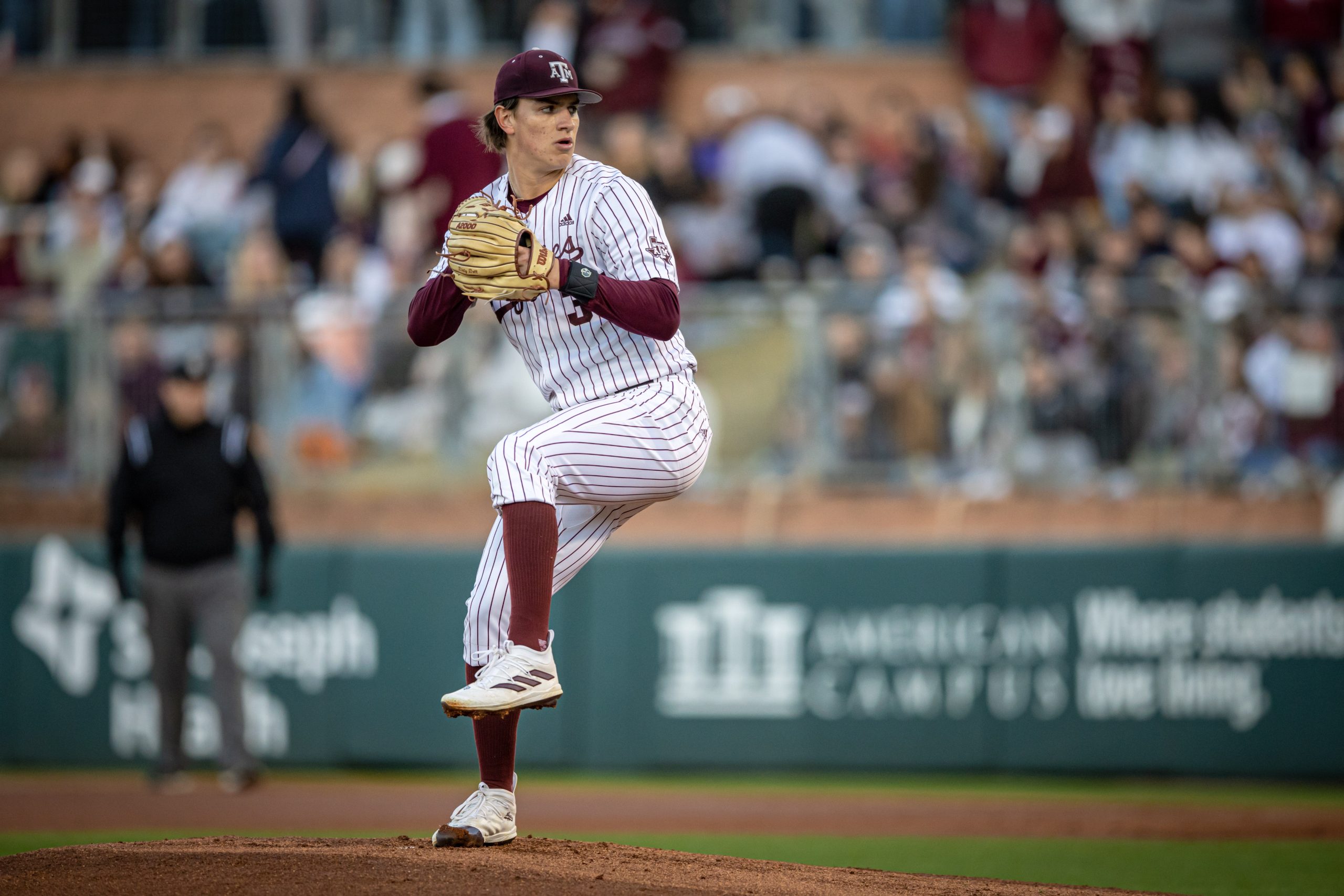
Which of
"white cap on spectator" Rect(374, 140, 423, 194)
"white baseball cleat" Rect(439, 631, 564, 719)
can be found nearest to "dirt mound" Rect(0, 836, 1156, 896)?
"white baseball cleat" Rect(439, 631, 564, 719)

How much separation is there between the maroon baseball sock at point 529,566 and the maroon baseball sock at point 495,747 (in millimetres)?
568

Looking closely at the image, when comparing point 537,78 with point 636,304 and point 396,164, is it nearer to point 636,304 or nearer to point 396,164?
point 636,304

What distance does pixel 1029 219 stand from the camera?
41.9ft

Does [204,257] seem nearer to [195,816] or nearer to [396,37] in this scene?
[396,37]

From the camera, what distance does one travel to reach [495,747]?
5566 millimetres

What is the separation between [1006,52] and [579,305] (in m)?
10.2

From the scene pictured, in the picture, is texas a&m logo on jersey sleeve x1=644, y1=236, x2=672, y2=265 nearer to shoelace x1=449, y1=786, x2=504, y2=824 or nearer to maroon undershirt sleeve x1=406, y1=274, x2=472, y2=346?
maroon undershirt sleeve x1=406, y1=274, x2=472, y2=346

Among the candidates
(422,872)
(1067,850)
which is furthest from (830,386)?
(422,872)

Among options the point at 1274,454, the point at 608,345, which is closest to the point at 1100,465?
the point at 1274,454

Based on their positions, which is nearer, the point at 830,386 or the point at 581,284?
the point at 581,284

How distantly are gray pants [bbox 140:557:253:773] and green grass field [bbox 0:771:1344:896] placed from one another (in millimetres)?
1581

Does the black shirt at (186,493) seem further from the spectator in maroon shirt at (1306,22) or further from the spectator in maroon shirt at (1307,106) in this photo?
the spectator in maroon shirt at (1306,22)

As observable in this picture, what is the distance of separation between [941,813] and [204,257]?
7.37 m

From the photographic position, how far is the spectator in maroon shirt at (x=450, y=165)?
40.0 feet
